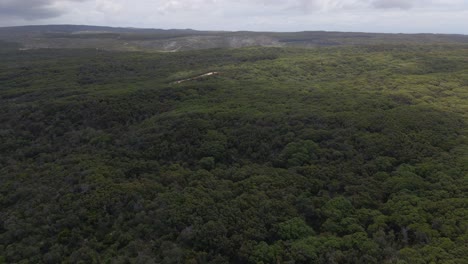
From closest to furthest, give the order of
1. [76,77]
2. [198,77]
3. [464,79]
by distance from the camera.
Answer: [464,79], [198,77], [76,77]

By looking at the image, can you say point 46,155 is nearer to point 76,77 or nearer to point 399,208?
point 399,208

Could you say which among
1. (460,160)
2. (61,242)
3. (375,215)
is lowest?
(61,242)

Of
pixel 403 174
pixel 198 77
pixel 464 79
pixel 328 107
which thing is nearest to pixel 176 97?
pixel 198 77

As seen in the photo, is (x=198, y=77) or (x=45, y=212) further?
(x=198, y=77)

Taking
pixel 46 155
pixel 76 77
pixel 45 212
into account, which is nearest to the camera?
pixel 45 212

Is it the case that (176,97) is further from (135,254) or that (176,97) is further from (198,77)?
(135,254)

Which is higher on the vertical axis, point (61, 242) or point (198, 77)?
point (198, 77)

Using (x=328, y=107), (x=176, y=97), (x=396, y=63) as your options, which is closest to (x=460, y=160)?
(x=328, y=107)
